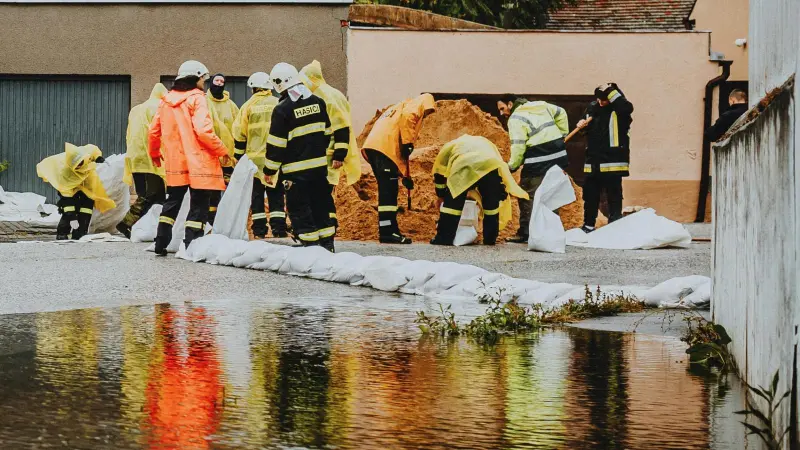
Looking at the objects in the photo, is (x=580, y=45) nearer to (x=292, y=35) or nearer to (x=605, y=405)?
(x=292, y=35)

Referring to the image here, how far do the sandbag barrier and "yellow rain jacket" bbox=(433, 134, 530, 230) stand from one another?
272 centimetres

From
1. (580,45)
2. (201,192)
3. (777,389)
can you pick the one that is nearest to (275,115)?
(201,192)

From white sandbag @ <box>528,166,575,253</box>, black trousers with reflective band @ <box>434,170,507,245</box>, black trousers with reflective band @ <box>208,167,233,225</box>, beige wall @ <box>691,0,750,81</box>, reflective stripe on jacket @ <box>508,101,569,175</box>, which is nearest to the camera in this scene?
black trousers with reflective band @ <box>208,167,233,225</box>

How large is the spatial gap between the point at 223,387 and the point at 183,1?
16436 mm

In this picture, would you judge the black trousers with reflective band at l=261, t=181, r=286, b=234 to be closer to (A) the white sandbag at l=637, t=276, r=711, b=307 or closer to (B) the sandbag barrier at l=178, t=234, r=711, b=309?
(B) the sandbag barrier at l=178, t=234, r=711, b=309

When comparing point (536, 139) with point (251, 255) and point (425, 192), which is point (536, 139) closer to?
point (425, 192)

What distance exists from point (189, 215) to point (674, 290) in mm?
5373

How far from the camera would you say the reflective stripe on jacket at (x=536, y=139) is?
14.8 meters

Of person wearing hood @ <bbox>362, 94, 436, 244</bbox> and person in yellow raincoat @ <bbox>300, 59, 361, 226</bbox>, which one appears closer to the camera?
person in yellow raincoat @ <bbox>300, 59, 361, 226</bbox>

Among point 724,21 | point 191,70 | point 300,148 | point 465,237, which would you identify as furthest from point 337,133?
point 724,21

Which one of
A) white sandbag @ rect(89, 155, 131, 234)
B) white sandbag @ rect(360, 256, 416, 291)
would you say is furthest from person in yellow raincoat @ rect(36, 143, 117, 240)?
white sandbag @ rect(360, 256, 416, 291)

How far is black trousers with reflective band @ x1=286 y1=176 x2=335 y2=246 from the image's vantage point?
12086mm

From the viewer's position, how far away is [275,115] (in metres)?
12.1

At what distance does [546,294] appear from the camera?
9.06 m
